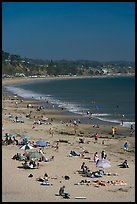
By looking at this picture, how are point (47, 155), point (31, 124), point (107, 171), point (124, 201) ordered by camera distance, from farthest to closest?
point (31, 124) < point (47, 155) < point (107, 171) < point (124, 201)

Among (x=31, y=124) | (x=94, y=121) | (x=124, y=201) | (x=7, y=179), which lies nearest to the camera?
(x=124, y=201)

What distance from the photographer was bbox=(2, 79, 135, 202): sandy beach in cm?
1816

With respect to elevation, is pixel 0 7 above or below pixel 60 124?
above

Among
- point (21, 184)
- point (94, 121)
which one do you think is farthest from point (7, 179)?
point (94, 121)

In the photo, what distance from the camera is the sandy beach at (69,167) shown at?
18.2 meters

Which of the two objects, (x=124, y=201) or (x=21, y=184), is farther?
(x=21, y=184)

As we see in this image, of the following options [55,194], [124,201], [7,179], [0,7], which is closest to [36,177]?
[7,179]

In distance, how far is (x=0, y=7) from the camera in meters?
12.1

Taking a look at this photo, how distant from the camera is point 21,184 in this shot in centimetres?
1966

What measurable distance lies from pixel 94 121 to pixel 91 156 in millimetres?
18639

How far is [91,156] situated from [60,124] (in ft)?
51.9

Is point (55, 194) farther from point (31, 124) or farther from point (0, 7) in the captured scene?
point (31, 124)

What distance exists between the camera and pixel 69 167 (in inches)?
918

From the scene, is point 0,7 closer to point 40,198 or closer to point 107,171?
point 40,198
